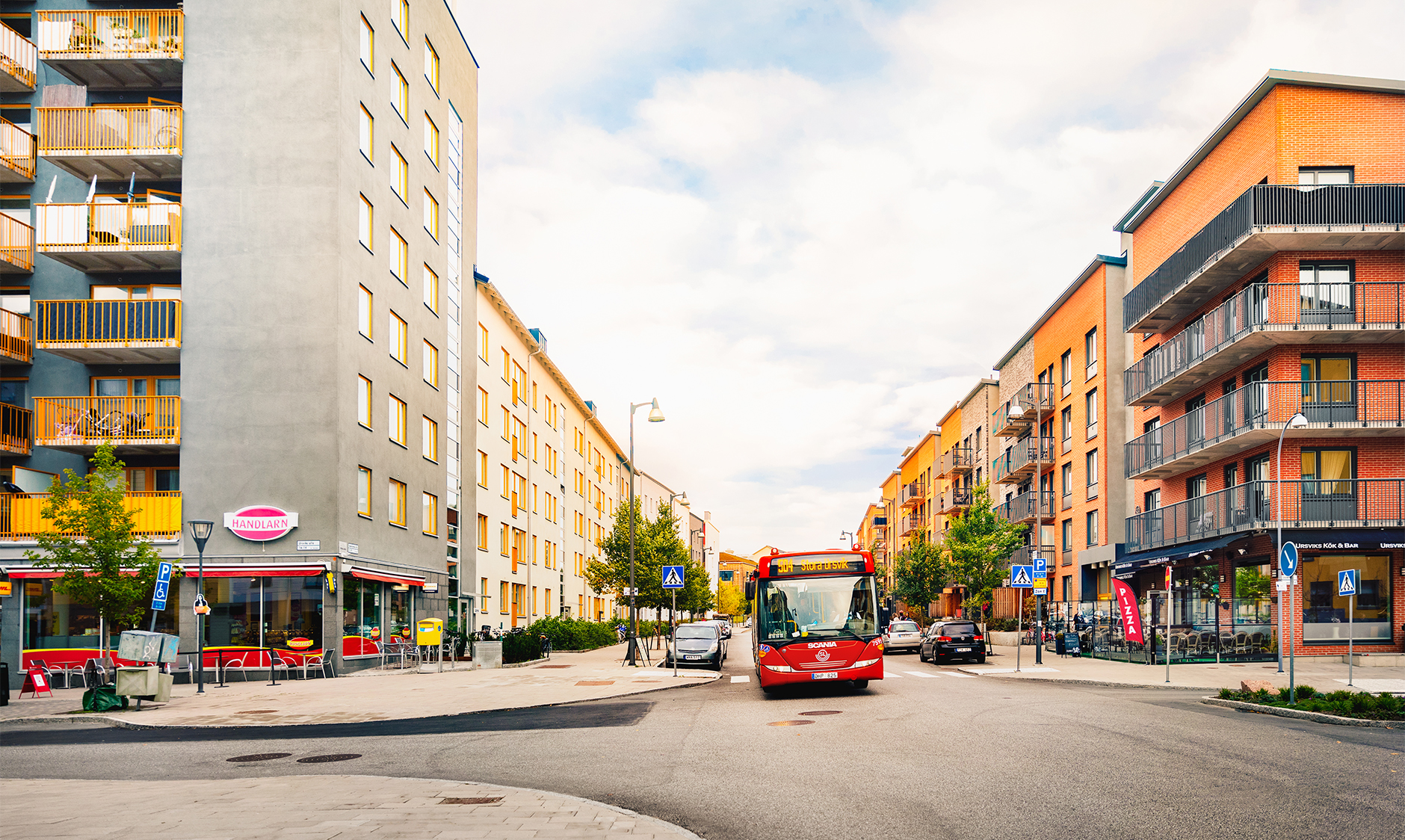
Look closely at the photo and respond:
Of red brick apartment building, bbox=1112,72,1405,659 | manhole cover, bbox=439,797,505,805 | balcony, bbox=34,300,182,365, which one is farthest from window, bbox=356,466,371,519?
red brick apartment building, bbox=1112,72,1405,659

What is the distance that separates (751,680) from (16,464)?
21588 mm

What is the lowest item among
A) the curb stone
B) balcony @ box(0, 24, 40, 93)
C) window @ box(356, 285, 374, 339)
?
the curb stone

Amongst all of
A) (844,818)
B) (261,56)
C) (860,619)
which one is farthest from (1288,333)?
(261,56)

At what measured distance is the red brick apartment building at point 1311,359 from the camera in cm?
2844

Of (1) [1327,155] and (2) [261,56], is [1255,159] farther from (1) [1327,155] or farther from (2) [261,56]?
(2) [261,56]

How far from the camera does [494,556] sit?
4816 centimetres

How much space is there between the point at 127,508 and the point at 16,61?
44.9 ft

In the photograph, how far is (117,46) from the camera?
101 ft

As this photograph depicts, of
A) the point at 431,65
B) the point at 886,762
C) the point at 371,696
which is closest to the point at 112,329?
the point at 371,696

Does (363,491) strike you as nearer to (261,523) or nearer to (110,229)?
(261,523)

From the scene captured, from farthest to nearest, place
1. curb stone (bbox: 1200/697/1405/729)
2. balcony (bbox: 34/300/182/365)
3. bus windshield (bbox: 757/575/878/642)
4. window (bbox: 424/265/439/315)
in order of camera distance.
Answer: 1. window (bbox: 424/265/439/315)
2. balcony (bbox: 34/300/182/365)
3. bus windshield (bbox: 757/575/878/642)
4. curb stone (bbox: 1200/697/1405/729)

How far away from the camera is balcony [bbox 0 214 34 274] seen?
3096 centimetres

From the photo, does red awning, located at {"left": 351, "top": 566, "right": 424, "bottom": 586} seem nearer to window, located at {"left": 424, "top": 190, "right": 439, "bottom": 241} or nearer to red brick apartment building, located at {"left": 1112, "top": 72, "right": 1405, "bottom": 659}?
window, located at {"left": 424, "top": 190, "right": 439, "bottom": 241}

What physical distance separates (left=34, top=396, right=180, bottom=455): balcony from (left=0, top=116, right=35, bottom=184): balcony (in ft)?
21.5
